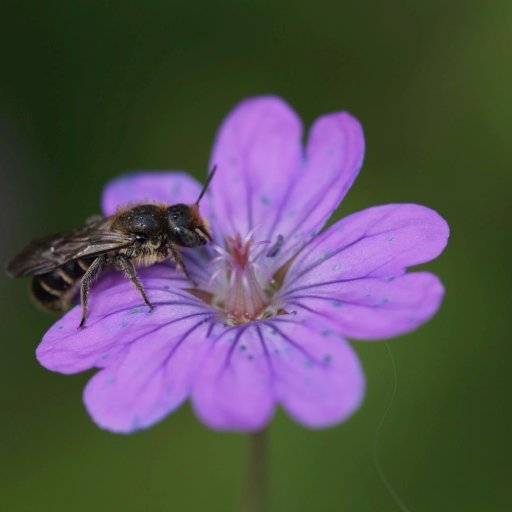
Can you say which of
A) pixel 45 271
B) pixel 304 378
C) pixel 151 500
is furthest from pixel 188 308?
pixel 151 500

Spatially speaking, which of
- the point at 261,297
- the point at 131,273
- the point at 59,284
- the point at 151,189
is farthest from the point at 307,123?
the point at 131,273

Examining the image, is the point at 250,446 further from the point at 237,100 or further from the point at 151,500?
the point at 237,100

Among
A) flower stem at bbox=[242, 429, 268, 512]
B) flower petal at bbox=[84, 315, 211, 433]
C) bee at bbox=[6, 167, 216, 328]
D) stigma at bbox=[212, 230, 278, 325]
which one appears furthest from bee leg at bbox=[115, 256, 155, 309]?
flower stem at bbox=[242, 429, 268, 512]

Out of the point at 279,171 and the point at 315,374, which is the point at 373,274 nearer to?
the point at 315,374

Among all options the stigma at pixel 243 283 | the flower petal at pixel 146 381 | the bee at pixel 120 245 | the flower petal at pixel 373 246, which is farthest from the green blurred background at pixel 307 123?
the flower petal at pixel 146 381

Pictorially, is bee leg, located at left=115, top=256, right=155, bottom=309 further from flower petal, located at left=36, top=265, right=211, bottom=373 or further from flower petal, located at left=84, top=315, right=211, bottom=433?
flower petal, located at left=84, top=315, right=211, bottom=433

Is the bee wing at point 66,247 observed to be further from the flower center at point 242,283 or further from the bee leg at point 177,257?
the flower center at point 242,283

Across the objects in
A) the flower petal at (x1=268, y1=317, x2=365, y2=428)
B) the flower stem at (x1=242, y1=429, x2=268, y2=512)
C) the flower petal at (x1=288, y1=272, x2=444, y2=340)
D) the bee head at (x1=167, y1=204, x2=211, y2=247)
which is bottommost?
the flower stem at (x1=242, y1=429, x2=268, y2=512)
